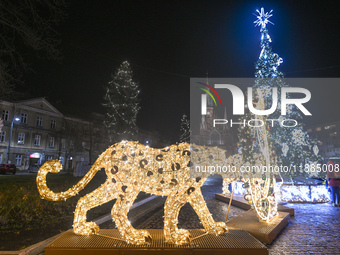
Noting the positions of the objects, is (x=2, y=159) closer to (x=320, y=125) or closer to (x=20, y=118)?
(x=20, y=118)

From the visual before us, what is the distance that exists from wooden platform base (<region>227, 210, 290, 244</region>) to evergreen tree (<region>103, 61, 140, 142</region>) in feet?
65.9

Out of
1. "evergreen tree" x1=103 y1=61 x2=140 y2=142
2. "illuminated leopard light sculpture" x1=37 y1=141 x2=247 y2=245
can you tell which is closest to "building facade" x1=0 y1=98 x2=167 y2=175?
"evergreen tree" x1=103 y1=61 x2=140 y2=142

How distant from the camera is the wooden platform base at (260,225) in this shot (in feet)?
18.1

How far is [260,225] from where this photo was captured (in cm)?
620

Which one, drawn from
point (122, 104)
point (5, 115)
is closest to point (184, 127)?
point (122, 104)

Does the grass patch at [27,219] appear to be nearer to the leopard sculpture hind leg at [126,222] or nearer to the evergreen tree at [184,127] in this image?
the leopard sculpture hind leg at [126,222]

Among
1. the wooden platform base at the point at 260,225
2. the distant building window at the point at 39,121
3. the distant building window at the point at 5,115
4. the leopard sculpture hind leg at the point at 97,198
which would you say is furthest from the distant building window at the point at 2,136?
the wooden platform base at the point at 260,225

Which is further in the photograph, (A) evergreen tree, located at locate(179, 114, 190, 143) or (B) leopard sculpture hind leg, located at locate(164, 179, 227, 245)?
A: (A) evergreen tree, located at locate(179, 114, 190, 143)

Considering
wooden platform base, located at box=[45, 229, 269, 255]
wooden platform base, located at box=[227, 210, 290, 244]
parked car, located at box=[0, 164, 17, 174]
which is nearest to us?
wooden platform base, located at box=[45, 229, 269, 255]

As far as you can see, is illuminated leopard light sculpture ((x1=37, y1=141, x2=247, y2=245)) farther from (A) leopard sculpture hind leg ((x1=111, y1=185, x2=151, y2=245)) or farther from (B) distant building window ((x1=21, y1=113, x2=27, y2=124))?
(B) distant building window ((x1=21, y1=113, x2=27, y2=124))

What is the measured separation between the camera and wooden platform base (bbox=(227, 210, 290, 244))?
553 cm

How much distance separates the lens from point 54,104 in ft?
127

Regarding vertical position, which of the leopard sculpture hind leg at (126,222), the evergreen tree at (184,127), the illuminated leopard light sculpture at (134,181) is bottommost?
the leopard sculpture hind leg at (126,222)

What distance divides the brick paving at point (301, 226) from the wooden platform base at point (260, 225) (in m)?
0.16
